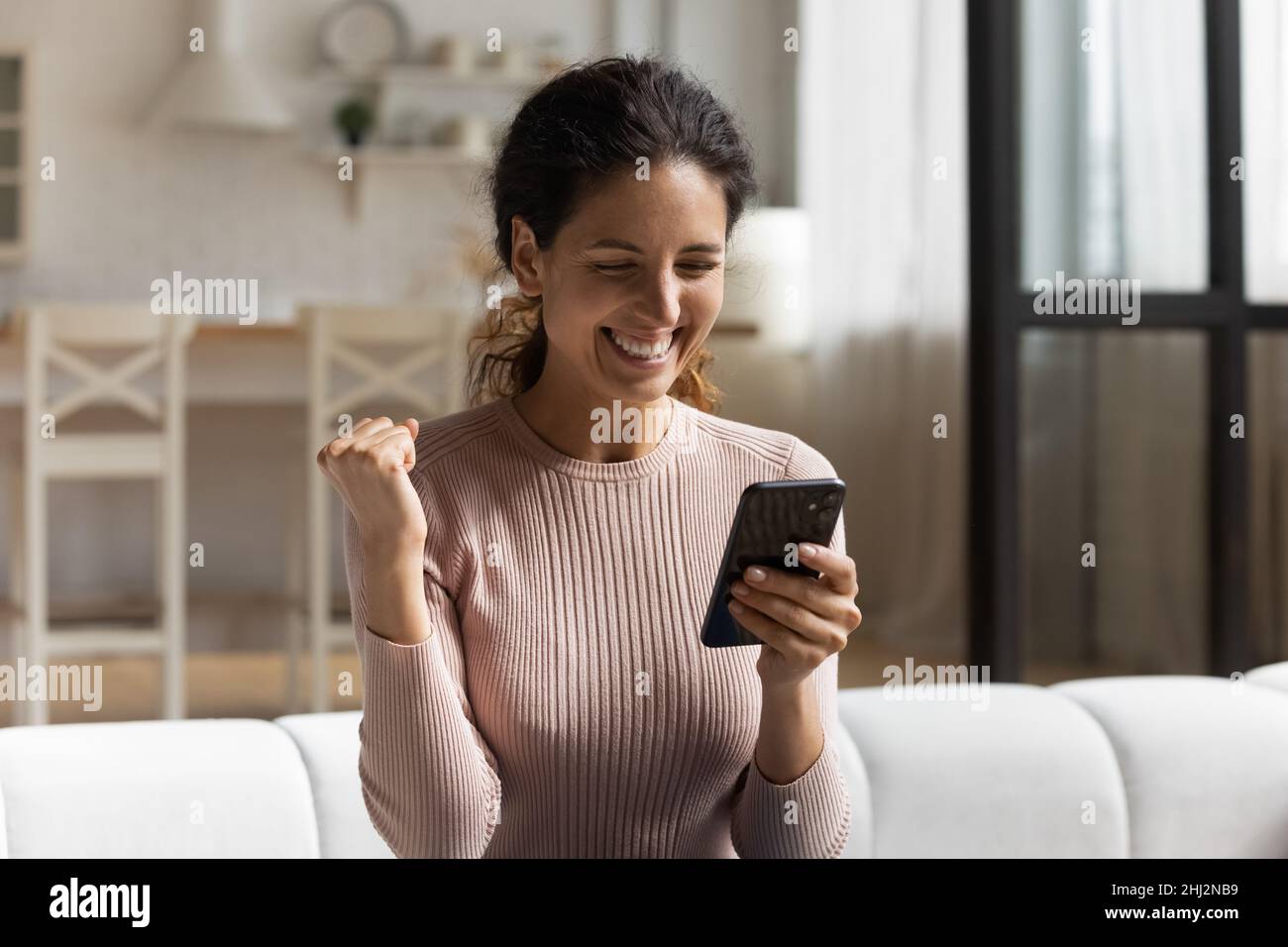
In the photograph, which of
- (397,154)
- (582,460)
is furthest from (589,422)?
(397,154)

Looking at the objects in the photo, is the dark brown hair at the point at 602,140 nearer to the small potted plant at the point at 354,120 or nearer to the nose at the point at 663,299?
the nose at the point at 663,299

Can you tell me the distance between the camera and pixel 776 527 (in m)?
0.89

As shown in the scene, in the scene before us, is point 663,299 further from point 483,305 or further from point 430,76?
point 430,76

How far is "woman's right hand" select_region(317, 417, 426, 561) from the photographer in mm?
885

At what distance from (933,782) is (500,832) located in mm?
386

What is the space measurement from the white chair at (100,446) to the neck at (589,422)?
192 centimetres

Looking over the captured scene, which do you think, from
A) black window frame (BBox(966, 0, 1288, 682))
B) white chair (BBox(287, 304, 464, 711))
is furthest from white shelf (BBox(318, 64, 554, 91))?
black window frame (BBox(966, 0, 1288, 682))

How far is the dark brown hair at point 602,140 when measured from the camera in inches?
39.1

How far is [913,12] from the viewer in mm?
3824

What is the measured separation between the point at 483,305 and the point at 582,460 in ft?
3.85

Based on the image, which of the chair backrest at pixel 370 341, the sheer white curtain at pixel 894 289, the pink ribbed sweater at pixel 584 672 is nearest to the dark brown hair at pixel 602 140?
the pink ribbed sweater at pixel 584 672

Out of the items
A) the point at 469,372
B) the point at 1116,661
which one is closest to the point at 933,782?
the point at 469,372

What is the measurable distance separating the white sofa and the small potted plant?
342 cm

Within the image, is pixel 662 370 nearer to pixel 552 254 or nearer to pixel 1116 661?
pixel 552 254
